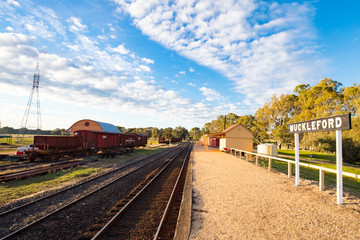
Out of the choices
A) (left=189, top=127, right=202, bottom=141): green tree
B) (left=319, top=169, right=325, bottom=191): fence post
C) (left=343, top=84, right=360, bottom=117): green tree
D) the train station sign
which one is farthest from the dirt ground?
(left=189, top=127, right=202, bottom=141): green tree

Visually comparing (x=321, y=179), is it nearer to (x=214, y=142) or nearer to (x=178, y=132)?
(x=214, y=142)

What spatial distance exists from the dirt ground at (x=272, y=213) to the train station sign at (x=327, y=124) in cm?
259

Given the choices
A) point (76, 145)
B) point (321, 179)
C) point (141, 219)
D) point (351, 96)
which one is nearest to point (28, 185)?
point (141, 219)

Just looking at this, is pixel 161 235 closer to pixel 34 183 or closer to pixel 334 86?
pixel 34 183

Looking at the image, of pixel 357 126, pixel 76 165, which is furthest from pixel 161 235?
pixel 357 126

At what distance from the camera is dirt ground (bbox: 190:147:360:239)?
4.35 metres

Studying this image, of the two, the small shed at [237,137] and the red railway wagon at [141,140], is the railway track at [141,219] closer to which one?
the small shed at [237,137]

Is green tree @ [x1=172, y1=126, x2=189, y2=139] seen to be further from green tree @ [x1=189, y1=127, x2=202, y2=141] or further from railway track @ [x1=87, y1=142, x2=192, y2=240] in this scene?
railway track @ [x1=87, y1=142, x2=192, y2=240]

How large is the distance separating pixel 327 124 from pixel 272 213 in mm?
4011

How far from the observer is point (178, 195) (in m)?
7.77

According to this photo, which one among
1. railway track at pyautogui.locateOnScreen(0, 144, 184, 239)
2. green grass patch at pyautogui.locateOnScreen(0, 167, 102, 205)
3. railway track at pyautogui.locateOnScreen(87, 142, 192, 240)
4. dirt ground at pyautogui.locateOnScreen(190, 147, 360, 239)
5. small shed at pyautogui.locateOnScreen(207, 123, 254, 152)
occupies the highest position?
small shed at pyautogui.locateOnScreen(207, 123, 254, 152)

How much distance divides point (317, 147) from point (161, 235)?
107 feet

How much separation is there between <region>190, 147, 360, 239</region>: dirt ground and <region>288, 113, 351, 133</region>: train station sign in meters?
2.59

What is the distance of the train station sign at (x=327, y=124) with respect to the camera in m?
5.91
